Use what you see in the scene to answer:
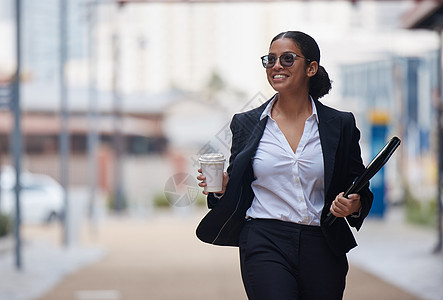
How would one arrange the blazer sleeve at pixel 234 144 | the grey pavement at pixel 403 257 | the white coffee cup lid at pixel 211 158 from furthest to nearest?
the grey pavement at pixel 403 257 < the blazer sleeve at pixel 234 144 < the white coffee cup lid at pixel 211 158

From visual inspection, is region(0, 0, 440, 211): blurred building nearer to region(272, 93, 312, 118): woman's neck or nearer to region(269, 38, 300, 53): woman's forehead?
region(272, 93, 312, 118): woman's neck

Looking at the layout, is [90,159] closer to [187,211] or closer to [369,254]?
[187,211]

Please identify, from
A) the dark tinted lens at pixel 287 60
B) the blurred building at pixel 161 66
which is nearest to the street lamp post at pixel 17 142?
the blurred building at pixel 161 66

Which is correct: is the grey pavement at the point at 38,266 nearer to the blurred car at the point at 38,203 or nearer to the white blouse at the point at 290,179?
the white blouse at the point at 290,179

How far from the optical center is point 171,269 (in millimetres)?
12539

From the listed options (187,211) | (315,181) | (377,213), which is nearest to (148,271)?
(315,181)

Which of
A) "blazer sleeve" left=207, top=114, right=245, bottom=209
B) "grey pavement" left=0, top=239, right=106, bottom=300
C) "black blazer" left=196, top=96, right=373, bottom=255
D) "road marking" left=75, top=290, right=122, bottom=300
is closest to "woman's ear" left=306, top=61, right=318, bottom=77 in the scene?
"black blazer" left=196, top=96, right=373, bottom=255

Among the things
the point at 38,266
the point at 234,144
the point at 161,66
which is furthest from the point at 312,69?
the point at 161,66

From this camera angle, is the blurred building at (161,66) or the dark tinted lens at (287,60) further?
the blurred building at (161,66)

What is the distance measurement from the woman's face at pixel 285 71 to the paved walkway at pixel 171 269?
19.5 feet

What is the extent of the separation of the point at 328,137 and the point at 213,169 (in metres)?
0.49

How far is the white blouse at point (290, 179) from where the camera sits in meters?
3.55

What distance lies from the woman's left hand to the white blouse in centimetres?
14

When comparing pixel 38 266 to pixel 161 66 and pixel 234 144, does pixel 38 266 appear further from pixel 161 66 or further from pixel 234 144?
pixel 161 66
